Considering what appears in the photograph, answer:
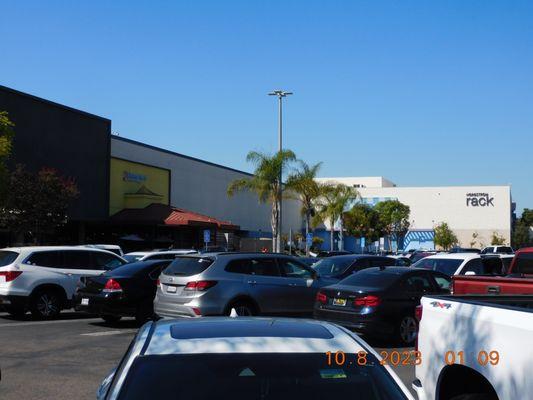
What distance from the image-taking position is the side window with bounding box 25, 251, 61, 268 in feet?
55.0

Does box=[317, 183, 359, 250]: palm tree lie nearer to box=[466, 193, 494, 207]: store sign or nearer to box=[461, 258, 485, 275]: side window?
box=[466, 193, 494, 207]: store sign

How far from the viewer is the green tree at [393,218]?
89875 millimetres

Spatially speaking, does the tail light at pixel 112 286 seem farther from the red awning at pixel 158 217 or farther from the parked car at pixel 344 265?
the red awning at pixel 158 217

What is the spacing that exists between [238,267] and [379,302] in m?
3.04

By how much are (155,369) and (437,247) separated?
318 ft

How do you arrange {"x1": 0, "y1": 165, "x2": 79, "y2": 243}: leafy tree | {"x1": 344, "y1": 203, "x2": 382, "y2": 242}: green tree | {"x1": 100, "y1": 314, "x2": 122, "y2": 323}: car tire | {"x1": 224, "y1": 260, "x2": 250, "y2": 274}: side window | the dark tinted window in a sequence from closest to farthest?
the dark tinted window → {"x1": 224, "y1": 260, "x2": 250, "y2": 274}: side window → {"x1": 100, "y1": 314, "x2": 122, "y2": 323}: car tire → {"x1": 0, "y1": 165, "x2": 79, "y2": 243}: leafy tree → {"x1": 344, "y1": 203, "x2": 382, "y2": 242}: green tree

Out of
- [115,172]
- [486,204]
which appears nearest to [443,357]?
[115,172]

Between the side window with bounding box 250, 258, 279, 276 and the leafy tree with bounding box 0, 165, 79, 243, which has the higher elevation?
the leafy tree with bounding box 0, 165, 79, 243

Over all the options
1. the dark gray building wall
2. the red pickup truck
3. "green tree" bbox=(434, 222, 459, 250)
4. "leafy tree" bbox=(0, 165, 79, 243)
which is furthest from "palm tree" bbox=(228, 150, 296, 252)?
"green tree" bbox=(434, 222, 459, 250)

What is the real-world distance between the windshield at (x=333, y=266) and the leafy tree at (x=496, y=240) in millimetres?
76193

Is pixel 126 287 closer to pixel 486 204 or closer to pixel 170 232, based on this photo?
pixel 170 232

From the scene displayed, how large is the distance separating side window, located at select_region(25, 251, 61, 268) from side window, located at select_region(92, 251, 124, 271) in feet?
3.56

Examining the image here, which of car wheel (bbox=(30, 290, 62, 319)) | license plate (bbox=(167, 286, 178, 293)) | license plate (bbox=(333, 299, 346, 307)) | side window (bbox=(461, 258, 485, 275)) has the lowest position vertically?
car wheel (bbox=(30, 290, 62, 319))
